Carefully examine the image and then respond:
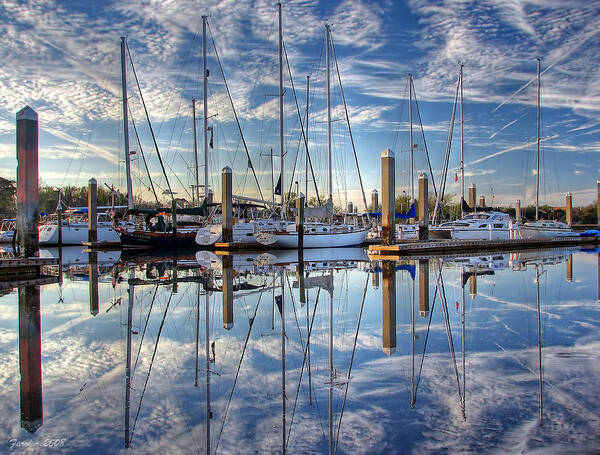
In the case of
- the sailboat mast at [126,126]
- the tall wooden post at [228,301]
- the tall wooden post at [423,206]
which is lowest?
the tall wooden post at [228,301]

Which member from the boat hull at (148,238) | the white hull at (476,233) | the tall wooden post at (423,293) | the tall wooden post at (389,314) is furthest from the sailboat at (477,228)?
the tall wooden post at (389,314)

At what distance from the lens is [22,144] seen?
15359mm

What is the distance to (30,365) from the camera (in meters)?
5.41

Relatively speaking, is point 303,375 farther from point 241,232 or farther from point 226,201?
point 241,232

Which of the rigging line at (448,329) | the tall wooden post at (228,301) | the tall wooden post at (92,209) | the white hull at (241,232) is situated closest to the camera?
the rigging line at (448,329)

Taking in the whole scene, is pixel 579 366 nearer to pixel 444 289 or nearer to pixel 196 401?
pixel 196 401

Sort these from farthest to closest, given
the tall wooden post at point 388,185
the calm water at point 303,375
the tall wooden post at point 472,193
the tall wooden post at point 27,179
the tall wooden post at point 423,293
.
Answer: the tall wooden post at point 472,193 < the tall wooden post at point 388,185 < the tall wooden post at point 27,179 < the tall wooden post at point 423,293 < the calm water at point 303,375

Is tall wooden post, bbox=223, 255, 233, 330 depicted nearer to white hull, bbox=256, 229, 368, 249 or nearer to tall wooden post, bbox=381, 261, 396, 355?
tall wooden post, bbox=381, 261, 396, 355

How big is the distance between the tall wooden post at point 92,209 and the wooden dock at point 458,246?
2237cm

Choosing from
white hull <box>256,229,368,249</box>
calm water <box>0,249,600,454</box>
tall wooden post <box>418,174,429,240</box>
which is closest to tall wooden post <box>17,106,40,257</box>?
calm water <box>0,249,600,454</box>

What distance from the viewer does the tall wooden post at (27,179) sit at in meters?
15.4

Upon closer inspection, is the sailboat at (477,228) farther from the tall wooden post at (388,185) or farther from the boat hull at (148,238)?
the boat hull at (148,238)

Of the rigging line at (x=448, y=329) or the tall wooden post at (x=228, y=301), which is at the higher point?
the rigging line at (x=448, y=329)

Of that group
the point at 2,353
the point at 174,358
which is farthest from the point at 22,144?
the point at 174,358
